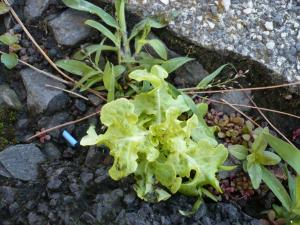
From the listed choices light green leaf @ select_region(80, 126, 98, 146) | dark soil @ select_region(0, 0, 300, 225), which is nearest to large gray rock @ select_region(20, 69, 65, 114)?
dark soil @ select_region(0, 0, 300, 225)

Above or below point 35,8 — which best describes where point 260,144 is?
below

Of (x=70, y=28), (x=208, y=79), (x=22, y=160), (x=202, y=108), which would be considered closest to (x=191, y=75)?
(x=208, y=79)

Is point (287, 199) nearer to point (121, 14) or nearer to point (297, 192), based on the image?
point (297, 192)

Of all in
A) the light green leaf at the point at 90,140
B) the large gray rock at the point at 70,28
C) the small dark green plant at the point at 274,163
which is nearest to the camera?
the light green leaf at the point at 90,140

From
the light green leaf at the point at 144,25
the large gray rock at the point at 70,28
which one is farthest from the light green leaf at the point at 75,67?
the light green leaf at the point at 144,25

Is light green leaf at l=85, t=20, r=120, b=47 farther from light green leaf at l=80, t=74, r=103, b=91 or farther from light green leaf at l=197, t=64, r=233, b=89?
light green leaf at l=197, t=64, r=233, b=89

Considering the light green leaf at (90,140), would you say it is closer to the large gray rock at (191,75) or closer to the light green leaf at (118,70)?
the light green leaf at (118,70)
